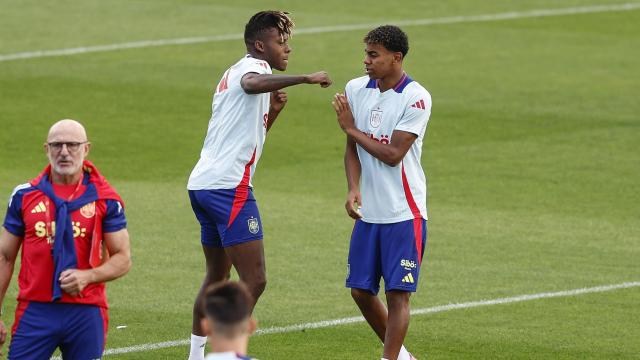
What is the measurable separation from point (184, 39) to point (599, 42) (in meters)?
8.31

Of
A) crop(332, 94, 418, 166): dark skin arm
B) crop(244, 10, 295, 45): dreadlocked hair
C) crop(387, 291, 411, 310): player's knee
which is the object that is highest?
crop(244, 10, 295, 45): dreadlocked hair

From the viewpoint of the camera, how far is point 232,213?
36.1 feet

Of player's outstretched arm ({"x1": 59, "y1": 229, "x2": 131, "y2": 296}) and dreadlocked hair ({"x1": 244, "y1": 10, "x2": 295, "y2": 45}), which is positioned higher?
dreadlocked hair ({"x1": 244, "y1": 10, "x2": 295, "y2": 45})

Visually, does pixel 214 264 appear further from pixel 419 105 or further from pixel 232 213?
pixel 419 105

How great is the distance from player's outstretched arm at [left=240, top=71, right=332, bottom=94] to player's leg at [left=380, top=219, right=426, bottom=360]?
1159 millimetres

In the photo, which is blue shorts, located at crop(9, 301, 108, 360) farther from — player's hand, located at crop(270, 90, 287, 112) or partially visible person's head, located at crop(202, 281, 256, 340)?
player's hand, located at crop(270, 90, 287, 112)

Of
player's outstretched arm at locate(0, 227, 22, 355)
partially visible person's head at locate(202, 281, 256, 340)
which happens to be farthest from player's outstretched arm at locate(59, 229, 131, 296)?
partially visible person's head at locate(202, 281, 256, 340)

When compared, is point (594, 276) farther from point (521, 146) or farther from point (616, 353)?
point (521, 146)

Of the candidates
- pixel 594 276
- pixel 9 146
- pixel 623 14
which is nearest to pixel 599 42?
pixel 623 14

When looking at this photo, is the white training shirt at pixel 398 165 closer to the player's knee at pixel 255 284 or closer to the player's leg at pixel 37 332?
the player's knee at pixel 255 284

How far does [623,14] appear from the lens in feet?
113

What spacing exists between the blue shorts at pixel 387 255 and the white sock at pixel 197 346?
3.81 feet

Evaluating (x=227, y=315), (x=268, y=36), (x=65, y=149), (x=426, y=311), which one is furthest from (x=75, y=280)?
(x=426, y=311)

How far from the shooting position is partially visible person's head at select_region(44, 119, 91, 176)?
841 centimetres
